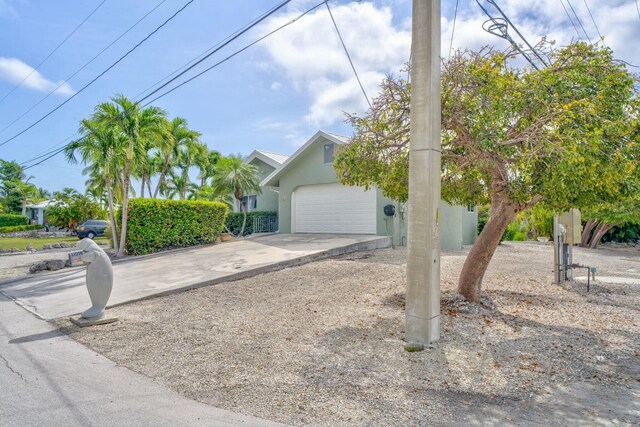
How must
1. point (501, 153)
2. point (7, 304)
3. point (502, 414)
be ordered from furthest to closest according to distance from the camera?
1. point (7, 304)
2. point (501, 153)
3. point (502, 414)

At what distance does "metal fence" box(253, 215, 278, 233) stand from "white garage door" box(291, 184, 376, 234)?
3.73m

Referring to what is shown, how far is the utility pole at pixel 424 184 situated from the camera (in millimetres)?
4965

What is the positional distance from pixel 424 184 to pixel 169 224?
1303 cm

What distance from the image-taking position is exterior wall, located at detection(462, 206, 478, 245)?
63.5 ft

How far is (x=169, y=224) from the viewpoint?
618 inches

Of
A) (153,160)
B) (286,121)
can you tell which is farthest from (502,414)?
(153,160)

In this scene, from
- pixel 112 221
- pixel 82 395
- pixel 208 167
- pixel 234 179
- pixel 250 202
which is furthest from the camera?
pixel 208 167

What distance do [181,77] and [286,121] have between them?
15.2 ft

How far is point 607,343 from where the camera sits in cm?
507

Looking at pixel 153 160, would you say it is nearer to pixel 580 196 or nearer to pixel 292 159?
pixel 292 159

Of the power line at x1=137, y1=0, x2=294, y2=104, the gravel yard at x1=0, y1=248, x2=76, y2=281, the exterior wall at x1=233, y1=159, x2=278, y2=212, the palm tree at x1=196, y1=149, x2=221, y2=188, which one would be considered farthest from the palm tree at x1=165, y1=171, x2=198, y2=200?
the power line at x1=137, y1=0, x2=294, y2=104

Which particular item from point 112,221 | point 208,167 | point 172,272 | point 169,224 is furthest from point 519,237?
point 208,167

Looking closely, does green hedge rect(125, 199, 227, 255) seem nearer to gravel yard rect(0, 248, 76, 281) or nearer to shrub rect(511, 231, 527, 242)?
gravel yard rect(0, 248, 76, 281)

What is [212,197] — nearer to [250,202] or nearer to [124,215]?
[250,202]
